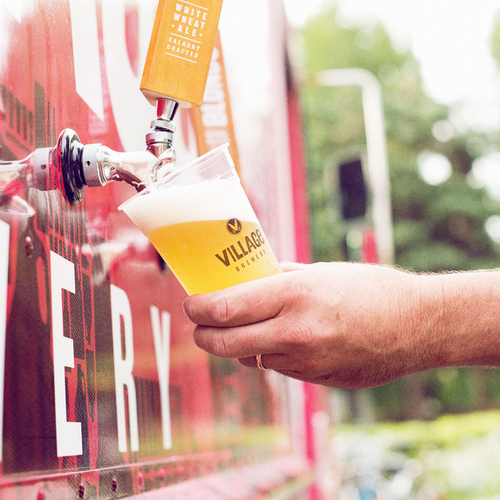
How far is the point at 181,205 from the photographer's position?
797 millimetres

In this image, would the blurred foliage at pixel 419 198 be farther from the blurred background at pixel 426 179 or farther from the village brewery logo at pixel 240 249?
the village brewery logo at pixel 240 249

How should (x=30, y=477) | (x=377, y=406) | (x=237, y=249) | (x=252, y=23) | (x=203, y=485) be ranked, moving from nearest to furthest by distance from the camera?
1. (x=30, y=477)
2. (x=237, y=249)
3. (x=203, y=485)
4. (x=252, y=23)
5. (x=377, y=406)

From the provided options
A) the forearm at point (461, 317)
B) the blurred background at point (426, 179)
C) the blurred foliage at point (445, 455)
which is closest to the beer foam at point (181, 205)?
the forearm at point (461, 317)

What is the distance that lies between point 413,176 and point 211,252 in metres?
21.8

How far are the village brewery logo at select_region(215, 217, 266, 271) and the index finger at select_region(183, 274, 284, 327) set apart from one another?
3 centimetres

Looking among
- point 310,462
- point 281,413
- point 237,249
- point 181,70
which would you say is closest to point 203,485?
point 237,249

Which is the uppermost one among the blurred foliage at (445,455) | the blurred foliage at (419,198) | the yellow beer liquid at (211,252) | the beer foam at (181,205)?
the blurred foliage at (419,198)

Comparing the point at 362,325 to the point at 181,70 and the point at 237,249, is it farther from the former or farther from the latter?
the point at 181,70

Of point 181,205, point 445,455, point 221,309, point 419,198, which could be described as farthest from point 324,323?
point 419,198

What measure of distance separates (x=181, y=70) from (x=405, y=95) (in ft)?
72.7

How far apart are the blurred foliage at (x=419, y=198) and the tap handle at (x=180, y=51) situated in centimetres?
1989

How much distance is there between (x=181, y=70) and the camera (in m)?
0.88

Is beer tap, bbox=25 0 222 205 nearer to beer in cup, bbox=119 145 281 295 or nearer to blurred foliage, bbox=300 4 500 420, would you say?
beer in cup, bbox=119 145 281 295

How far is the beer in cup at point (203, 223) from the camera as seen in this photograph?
801 mm
